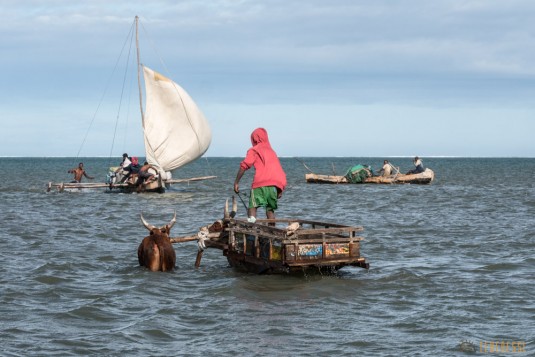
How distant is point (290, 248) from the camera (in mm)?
12219

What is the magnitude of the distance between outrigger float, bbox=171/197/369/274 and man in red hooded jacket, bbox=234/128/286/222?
1.40ft

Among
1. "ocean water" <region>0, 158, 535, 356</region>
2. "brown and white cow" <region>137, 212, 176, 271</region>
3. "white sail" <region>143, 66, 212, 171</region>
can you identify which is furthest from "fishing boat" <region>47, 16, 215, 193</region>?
"brown and white cow" <region>137, 212, 176, 271</region>

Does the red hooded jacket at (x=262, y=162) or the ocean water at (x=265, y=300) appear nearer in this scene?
the ocean water at (x=265, y=300)

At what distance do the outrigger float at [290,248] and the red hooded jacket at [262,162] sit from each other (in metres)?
0.74

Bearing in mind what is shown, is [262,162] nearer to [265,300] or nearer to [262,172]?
[262,172]

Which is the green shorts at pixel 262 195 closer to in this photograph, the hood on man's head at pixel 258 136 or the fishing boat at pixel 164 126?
the hood on man's head at pixel 258 136

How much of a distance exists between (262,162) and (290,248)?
2.29m

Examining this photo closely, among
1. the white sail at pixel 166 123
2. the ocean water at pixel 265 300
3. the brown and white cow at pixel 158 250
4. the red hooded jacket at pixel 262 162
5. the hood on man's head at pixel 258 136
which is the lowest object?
the ocean water at pixel 265 300

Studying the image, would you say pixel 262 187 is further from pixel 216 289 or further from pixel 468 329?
pixel 468 329

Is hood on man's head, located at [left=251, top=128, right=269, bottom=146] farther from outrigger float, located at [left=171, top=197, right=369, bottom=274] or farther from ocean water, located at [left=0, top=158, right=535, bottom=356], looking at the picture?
ocean water, located at [left=0, top=158, right=535, bottom=356]

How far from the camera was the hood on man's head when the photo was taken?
46.1ft

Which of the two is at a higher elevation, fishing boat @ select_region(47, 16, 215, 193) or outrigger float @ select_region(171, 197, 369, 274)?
fishing boat @ select_region(47, 16, 215, 193)

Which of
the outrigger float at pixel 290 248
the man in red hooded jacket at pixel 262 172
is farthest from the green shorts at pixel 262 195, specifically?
the outrigger float at pixel 290 248

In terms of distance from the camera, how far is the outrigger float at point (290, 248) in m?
12.2
